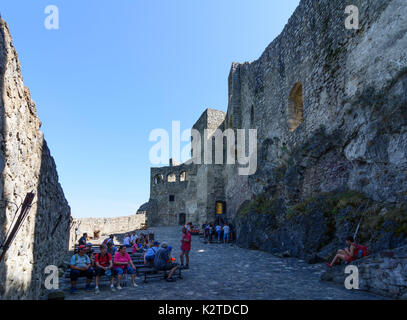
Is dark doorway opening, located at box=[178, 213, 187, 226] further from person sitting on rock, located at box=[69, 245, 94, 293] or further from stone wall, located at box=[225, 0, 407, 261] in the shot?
person sitting on rock, located at box=[69, 245, 94, 293]

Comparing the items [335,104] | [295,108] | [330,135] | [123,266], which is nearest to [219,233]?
[295,108]

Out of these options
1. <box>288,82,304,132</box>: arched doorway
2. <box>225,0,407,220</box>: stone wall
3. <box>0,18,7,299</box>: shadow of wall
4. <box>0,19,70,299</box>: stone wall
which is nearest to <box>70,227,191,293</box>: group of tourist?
<box>0,19,70,299</box>: stone wall

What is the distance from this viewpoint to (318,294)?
500cm

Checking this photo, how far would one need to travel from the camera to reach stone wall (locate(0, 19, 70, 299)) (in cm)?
294

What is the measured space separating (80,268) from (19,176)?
3238mm

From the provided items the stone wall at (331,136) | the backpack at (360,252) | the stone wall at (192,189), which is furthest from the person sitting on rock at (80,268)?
the stone wall at (192,189)

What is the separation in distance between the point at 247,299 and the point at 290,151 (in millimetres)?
9322

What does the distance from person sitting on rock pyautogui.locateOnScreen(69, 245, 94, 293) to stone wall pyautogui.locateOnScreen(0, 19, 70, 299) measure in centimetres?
96

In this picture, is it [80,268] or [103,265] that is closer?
[80,268]

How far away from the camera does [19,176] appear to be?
3389 mm

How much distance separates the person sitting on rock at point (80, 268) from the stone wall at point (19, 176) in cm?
96

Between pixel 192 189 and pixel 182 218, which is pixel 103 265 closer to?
pixel 192 189
